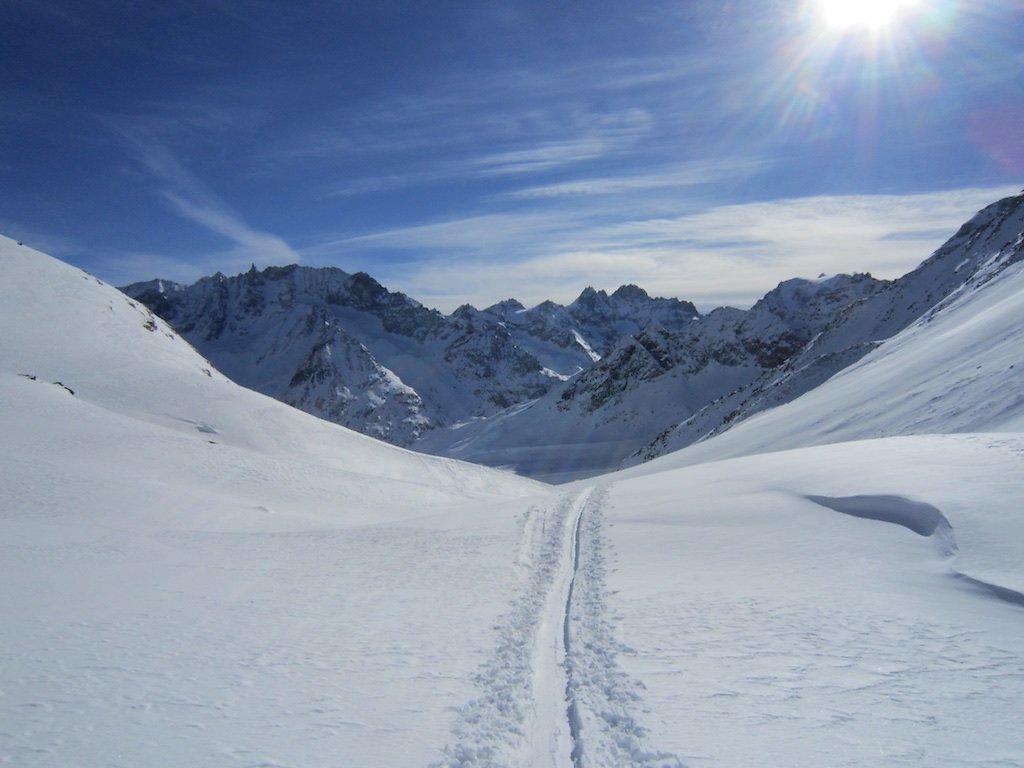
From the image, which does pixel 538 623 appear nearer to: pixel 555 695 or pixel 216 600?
pixel 555 695

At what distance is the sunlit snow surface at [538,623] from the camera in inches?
243

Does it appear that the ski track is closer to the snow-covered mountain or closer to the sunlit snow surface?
the sunlit snow surface

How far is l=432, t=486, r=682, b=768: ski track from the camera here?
20.3ft

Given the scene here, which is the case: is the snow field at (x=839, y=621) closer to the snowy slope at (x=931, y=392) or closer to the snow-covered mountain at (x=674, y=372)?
the snowy slope at (x=931, y=392)

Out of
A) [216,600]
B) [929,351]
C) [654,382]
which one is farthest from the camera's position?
[654,382]

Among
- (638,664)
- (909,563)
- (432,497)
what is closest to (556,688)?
(638,664)

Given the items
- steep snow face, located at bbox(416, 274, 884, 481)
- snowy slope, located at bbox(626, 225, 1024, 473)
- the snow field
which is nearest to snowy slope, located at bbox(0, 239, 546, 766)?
the snow field

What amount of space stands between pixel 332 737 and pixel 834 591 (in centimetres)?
793

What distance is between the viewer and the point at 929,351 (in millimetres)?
37062

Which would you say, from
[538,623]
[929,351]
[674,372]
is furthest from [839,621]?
[674,372]

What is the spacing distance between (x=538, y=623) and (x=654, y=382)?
174m

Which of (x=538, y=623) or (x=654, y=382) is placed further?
(x=654, y=382)

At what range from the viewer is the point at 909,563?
1014cm

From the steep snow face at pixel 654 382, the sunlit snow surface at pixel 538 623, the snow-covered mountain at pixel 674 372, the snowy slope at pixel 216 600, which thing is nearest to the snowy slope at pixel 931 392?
the sunlit snow surface at pixel 538 623
